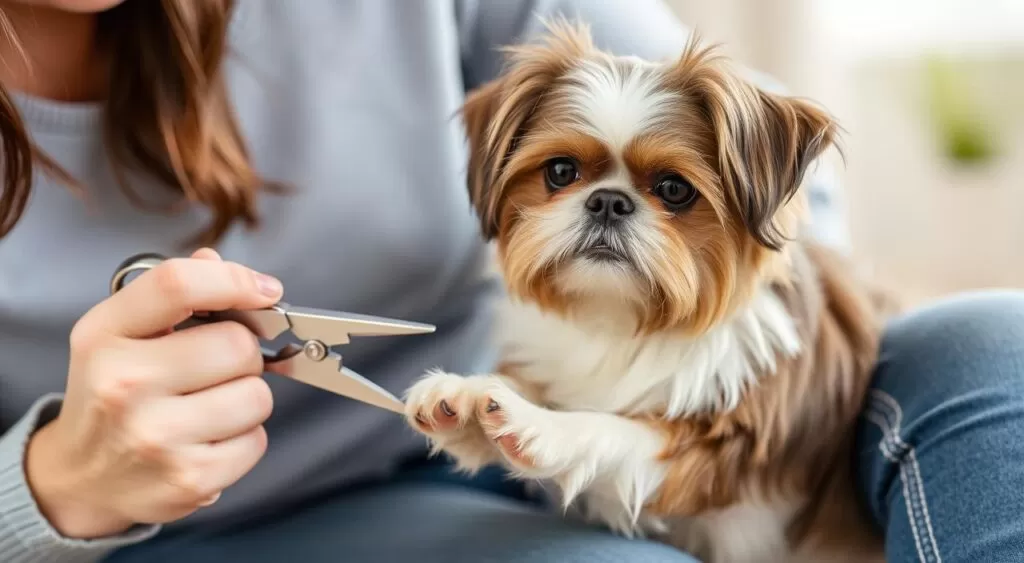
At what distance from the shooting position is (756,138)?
3.51ft

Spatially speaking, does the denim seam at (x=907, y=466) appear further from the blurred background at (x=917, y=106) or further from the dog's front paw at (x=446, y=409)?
the blurred background at (x=917, y=106)

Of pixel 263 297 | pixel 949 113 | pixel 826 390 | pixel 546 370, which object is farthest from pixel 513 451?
pixel 949 113

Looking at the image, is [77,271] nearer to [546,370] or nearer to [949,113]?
[546,370]

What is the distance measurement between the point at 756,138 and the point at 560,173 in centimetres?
22

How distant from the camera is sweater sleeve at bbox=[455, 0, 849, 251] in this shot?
1.48 m

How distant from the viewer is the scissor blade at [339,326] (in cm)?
104

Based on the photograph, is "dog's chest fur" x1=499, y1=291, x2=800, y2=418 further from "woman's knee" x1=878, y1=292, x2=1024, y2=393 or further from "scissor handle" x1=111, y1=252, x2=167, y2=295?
"scissor handle" x1=111, y1=252, x2=167, y2=295

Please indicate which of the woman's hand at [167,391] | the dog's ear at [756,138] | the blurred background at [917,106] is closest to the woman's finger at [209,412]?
the woman's hand at [167,391]

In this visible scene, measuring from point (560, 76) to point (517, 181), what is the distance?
0.13 meters

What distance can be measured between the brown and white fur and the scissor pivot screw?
112 mm

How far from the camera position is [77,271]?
1.32 metres

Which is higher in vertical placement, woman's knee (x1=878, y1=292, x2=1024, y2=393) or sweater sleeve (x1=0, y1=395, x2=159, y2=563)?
woman's knee (x1=878, y1=292, x2=1024, y2=393)

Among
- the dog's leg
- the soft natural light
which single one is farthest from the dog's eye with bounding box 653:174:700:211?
the soft natural light

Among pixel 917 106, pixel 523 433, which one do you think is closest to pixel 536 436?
pixel 523 433
